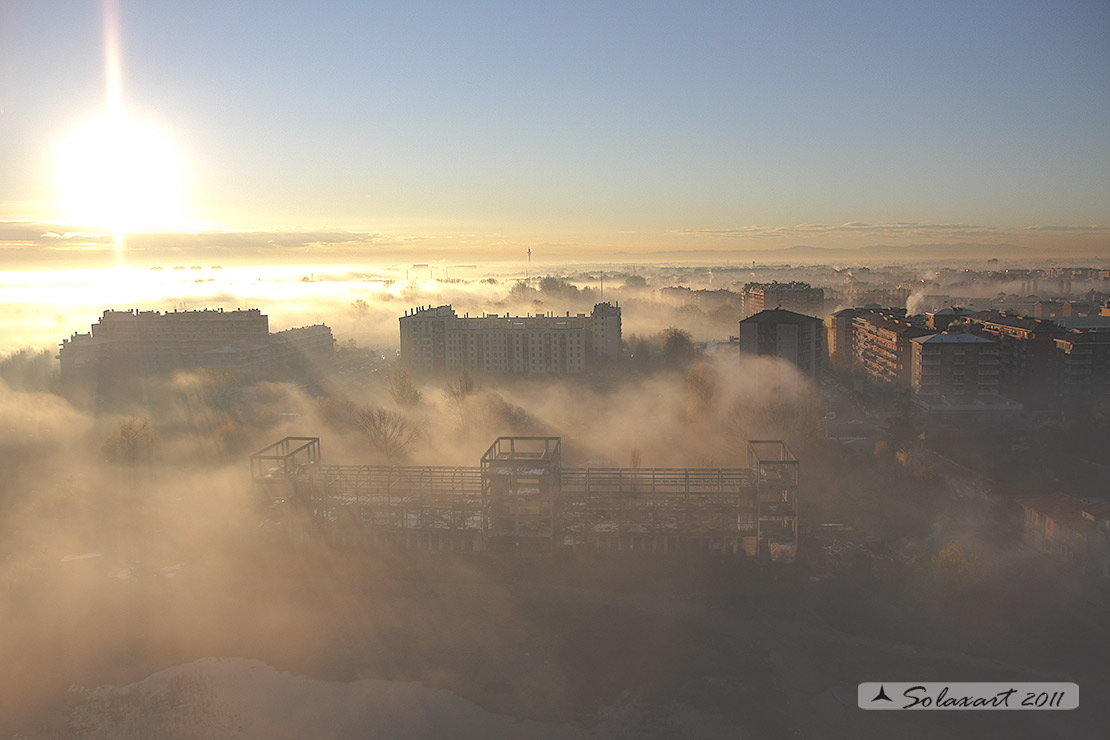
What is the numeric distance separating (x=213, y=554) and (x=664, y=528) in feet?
21.5

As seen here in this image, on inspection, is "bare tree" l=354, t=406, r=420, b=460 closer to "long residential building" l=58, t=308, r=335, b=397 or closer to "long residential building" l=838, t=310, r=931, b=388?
"long residential building" l=58, t=308, r=335, b=397

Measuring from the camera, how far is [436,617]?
8461mm

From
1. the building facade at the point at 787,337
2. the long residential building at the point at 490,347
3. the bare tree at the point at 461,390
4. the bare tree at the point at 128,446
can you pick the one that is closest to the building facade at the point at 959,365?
the building facade at the point at 787,337

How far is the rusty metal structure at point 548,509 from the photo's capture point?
1020 centimetres

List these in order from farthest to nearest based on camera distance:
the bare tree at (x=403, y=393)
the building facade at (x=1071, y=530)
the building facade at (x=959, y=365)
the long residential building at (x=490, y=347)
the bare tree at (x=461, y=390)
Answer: the long residential building at (x=490, y=347) → the bare tree at (x=403, y=393) → the bare tree at (x=461, y=390) → the building facade at (x=959, y=365) → the building facade at (x=1071, y=530)

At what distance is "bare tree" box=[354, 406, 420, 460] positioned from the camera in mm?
14984

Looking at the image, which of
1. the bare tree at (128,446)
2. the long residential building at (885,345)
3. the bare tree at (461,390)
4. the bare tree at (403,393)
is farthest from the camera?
the bare tree at (403,393)

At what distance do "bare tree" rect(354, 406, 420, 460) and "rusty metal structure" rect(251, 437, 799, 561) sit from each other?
3239 millimetres

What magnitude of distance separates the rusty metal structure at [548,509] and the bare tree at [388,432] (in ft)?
10.6

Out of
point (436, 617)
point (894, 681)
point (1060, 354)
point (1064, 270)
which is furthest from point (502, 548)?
point (1064, 270)

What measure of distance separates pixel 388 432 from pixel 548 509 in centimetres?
671

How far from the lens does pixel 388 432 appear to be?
16.0 meters

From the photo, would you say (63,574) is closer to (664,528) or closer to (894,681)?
(664,528)

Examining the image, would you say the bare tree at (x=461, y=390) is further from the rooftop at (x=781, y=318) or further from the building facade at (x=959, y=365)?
the building facade at (x=959, y=365)
